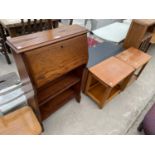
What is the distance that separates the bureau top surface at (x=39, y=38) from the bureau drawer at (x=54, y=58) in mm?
29

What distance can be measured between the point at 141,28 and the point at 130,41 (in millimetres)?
241

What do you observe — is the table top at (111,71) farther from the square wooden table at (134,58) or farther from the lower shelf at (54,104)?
the lower shelf at (54,104)

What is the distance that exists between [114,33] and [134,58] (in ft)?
3.04

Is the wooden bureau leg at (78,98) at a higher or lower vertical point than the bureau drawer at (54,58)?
lower

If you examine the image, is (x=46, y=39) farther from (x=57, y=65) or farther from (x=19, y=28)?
(x=19, y=28)

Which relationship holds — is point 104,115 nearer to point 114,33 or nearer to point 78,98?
point 78,98

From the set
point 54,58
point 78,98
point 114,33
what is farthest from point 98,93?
point 114,33

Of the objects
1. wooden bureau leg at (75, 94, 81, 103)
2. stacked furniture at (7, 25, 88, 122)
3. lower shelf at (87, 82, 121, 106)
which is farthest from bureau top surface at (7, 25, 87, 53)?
lower shelf at (87, 82, 121, 106)

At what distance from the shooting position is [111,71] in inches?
60.1

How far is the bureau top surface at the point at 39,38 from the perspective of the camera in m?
0.75

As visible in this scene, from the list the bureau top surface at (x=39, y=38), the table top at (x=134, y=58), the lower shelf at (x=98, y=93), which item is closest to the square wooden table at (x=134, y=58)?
the table top at (x=134, y=58)

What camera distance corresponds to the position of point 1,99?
136cm

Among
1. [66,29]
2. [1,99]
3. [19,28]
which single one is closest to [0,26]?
[19,28]

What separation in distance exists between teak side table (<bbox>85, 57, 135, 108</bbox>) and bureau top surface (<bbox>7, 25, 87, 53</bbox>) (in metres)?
0.60
